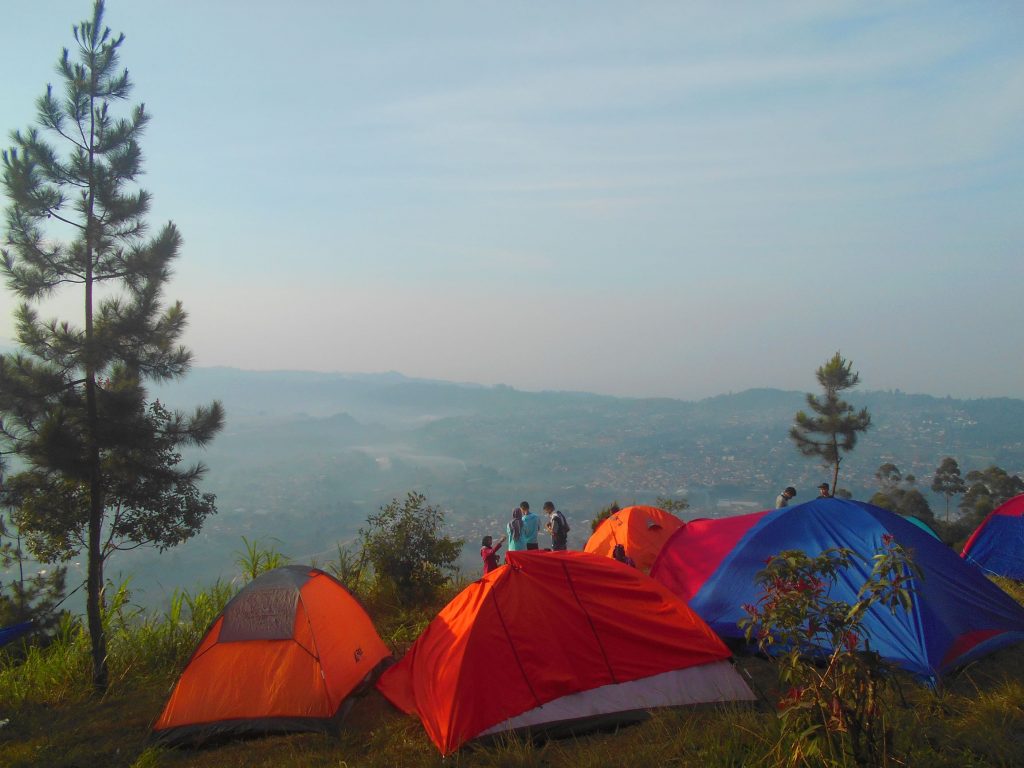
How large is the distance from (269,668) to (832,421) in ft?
48.1

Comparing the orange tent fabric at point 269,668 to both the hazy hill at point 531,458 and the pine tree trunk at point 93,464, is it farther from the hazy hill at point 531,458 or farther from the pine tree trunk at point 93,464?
the hazy hill at point 531,458

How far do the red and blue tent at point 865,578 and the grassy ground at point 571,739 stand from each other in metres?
0.27

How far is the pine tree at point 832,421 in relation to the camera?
52.2 feet

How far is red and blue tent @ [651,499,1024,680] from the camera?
5.79m

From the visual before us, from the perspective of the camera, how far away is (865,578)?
6.17 metres

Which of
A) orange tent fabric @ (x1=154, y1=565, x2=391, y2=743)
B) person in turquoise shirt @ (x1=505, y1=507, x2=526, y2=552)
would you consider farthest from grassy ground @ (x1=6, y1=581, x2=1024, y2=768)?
person in turquoise shirt @ (x1=505, y1=507, x2=526, y2=552)

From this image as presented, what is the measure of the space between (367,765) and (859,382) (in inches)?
601

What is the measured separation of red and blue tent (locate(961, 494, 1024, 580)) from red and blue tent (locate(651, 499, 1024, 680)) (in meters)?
3.77

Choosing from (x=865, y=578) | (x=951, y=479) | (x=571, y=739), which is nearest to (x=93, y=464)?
(x=571, y=739)

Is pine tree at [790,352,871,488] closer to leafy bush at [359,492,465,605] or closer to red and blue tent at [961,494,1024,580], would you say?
red and blue tent at [961,494,1024,580]

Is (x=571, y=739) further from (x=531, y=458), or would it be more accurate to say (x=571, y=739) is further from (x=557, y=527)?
(x=531, y=458)

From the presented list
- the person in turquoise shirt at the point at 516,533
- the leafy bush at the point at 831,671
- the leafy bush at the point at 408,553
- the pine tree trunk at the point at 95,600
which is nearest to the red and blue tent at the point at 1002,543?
the person in turquoise shirt at the point at 516,533

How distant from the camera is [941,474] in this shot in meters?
20.9

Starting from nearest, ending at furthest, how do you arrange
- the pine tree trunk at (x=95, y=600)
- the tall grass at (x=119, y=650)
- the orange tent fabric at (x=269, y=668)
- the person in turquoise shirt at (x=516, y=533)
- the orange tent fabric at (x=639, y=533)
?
the orange tent fabric at (x=269, y=668), the tall grass at (x=119, y=650), the pine tree trunk at (x=95, y=600), the orange tent fabric at (x=639, y=533), the person in turquoise shirt at (x=516, y=533)
